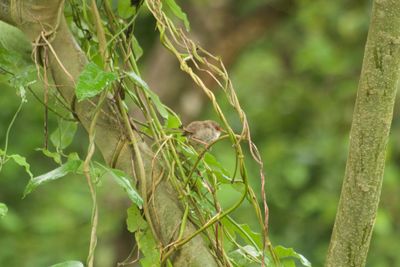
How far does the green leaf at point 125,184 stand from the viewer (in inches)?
45.9

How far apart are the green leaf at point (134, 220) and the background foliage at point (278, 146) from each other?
2971mm

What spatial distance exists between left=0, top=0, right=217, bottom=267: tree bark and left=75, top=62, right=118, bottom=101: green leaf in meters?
0.08

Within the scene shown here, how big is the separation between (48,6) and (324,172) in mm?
3530

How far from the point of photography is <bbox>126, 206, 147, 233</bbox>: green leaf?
4.14 ft

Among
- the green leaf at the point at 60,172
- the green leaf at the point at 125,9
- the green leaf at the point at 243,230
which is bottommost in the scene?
the green leaf at the point at 243,230

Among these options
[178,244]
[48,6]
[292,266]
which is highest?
[48,6]

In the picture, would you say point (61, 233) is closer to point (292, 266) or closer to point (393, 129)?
point (393, 129)

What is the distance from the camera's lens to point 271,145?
5.05 metres

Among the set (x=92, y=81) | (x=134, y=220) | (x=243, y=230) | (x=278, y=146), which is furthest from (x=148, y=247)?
(x=278, y=146)

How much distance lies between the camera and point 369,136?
1189 millimetres

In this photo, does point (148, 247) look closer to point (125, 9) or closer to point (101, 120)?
point (101, 120)

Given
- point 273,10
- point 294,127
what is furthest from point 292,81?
point 273,10

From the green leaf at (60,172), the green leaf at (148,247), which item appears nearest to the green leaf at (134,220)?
the green leaf at (148,247)

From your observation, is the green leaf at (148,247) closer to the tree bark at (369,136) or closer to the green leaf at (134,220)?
the green leaf at (134,220)
